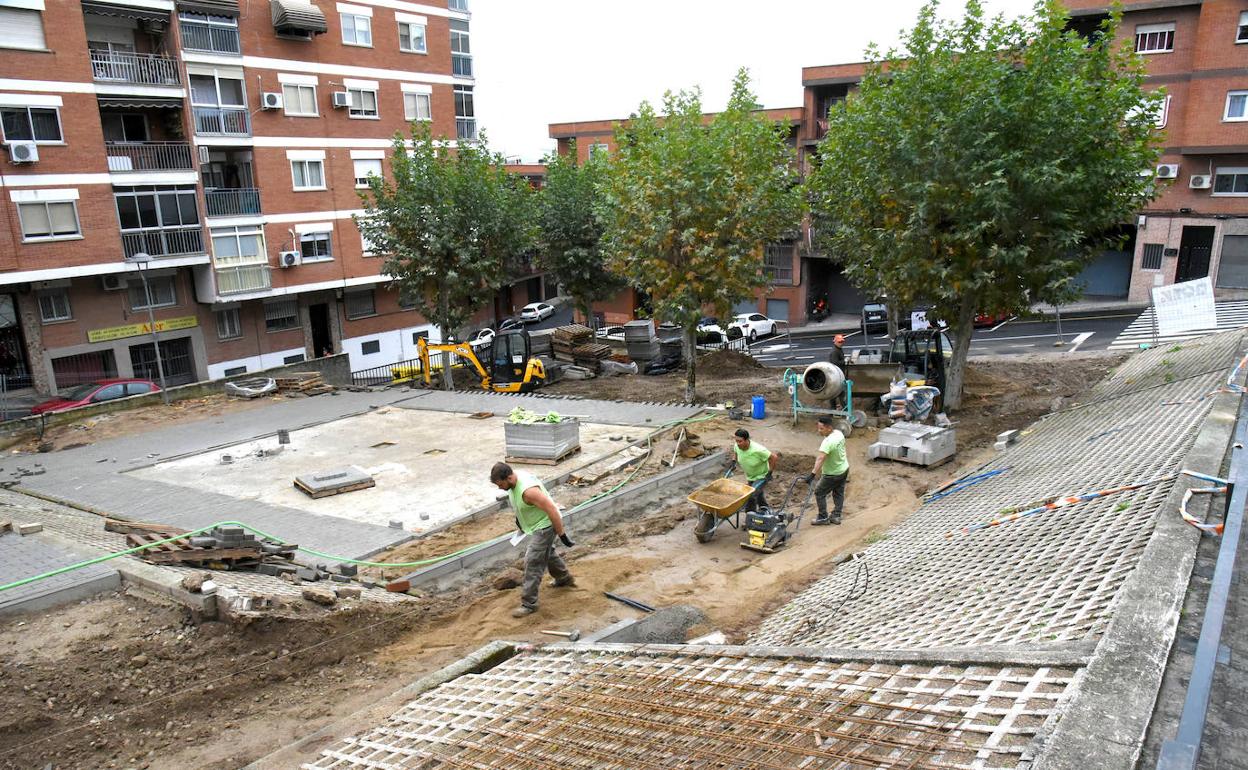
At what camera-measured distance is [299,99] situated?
99.9ft

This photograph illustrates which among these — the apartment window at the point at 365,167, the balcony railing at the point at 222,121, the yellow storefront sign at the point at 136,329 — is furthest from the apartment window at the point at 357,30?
the yellow storefront sign at the point at 136,329

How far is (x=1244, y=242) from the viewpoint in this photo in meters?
32.2

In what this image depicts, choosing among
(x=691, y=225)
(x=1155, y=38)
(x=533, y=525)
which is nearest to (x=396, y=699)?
(x=533, y=525)

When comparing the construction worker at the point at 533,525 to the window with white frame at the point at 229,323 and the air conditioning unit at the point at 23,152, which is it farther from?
the window with white frame at the point at 229,323

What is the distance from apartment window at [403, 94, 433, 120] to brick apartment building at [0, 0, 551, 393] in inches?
5.1

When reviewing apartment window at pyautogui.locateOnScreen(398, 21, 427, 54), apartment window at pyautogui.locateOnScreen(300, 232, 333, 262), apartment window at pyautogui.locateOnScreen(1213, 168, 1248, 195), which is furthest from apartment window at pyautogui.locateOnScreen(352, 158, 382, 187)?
apartment window at pyautogui.locateOnScreen(1213, 168, 1248, 195)

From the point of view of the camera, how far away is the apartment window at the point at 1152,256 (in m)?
34.2

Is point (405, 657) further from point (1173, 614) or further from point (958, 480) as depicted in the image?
point (958, 480)

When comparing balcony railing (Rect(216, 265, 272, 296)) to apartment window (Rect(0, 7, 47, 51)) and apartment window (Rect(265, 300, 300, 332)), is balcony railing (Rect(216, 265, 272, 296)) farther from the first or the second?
apartment window (Rect(0, 7, 47, 51))

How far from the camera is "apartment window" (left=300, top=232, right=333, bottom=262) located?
102ft

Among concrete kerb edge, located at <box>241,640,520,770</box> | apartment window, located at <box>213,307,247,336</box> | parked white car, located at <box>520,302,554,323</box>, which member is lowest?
parked white car, located at <box>520,302,554,323</box>

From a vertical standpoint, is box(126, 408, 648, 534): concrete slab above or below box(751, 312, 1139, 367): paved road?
above

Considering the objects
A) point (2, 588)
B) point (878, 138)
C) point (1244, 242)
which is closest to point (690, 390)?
A: point (878, 138)

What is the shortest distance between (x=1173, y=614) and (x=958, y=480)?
9.83m
